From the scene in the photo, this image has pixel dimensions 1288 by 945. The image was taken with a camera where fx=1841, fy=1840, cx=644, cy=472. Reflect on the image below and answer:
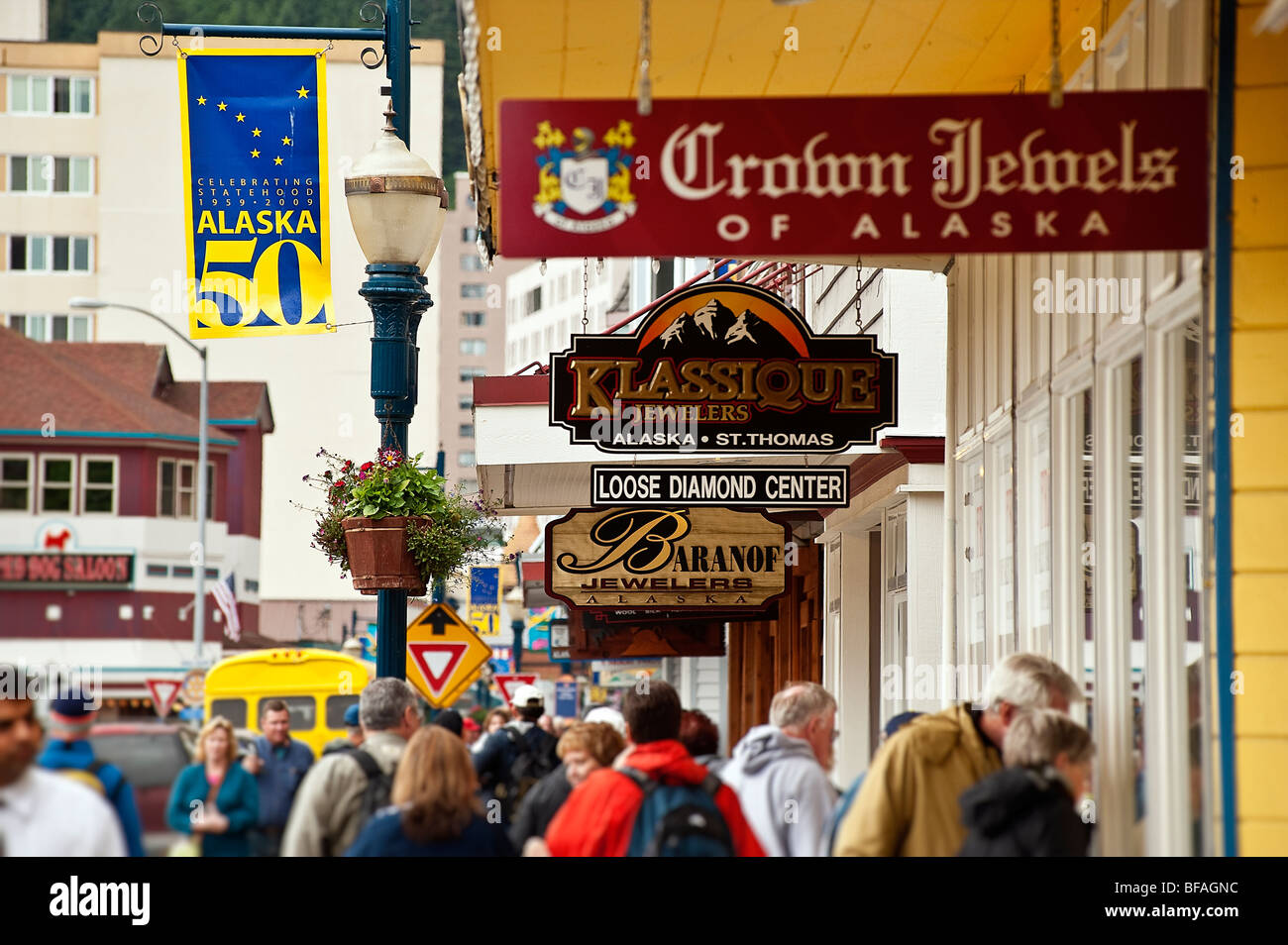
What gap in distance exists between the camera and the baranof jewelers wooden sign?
11.8 m

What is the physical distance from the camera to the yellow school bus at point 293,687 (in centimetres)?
2331

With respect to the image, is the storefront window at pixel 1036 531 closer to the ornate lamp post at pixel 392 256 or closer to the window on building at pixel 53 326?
the ornate lamp post at pixel 392 256

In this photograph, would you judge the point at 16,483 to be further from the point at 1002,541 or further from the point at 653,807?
the point at 653,807

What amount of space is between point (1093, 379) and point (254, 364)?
71.1m

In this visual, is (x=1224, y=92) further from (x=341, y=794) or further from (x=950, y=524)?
(x=950, y=524)

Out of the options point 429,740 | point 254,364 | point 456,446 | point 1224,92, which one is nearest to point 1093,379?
point 1224,92

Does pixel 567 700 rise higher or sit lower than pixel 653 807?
lower

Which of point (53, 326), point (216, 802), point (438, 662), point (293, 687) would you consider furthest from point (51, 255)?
point (216, 802)

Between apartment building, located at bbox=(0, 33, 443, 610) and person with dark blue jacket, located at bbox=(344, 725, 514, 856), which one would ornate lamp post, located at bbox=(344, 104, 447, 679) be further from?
apartment building, located at bbox=(0, 33, 443, 610)

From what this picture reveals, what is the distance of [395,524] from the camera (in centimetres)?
1016

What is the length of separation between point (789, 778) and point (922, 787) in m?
0.87

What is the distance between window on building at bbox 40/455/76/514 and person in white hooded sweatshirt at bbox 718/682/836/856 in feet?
103

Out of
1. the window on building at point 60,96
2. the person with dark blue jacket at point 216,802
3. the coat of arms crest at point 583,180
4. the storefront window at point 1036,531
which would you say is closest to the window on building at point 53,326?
the window on building at point 60,96
